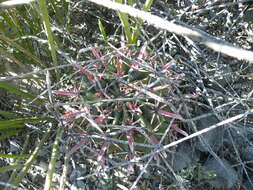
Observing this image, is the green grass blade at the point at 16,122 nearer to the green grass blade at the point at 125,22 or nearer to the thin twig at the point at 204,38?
the green grass blade at the point at 125,22

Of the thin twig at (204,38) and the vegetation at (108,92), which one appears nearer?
the thin twig at (204,38)

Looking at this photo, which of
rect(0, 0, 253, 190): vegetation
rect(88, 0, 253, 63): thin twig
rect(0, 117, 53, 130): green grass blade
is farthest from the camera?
rect(0, 117, 53, 130): green grass blade

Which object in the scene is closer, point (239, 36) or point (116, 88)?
point (116, 88)

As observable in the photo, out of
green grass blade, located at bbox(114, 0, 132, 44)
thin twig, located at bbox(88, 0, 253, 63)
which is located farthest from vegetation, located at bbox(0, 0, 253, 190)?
thin twig, located at bbox(88, 0, 253, 63)

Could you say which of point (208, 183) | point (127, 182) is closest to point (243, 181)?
point (208, 183)

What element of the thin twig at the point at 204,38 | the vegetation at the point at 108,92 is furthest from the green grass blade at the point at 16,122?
the thin twig at the point at 204,38

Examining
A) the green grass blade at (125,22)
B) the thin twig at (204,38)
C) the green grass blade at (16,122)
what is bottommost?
the green grass blade at (16,122)

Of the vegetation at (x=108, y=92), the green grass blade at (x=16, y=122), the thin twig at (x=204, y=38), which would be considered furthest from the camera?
the green grass blade at (x=16, y=122)

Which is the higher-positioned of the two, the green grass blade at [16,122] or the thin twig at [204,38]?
the thin twig at [204,38]

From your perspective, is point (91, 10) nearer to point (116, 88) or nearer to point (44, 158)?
point (116, 88)

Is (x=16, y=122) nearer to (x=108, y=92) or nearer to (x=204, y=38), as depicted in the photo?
(x=108, y=92)

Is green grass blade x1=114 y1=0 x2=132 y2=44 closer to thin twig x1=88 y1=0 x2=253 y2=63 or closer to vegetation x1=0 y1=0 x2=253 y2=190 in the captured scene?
vegetation x1=0 y1=0 x2=253 y2=190
